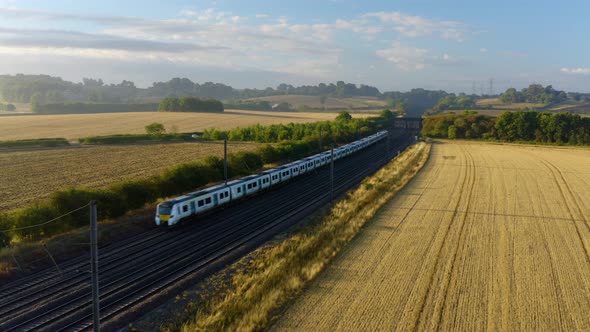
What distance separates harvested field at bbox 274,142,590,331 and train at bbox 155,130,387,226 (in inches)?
467

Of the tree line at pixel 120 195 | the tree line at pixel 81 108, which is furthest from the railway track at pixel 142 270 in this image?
the tree line at pixel 81 108

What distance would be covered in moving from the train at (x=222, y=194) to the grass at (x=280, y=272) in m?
7.45

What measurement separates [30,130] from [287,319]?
9858cm

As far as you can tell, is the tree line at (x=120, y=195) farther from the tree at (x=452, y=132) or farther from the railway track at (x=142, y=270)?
the tree at (x=452, y=132)

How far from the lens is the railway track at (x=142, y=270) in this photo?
1667cm

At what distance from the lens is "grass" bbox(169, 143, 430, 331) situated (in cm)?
1552

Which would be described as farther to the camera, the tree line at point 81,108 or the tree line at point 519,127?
the tree line at point 81,108

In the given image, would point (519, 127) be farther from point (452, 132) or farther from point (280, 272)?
point (280, 272)

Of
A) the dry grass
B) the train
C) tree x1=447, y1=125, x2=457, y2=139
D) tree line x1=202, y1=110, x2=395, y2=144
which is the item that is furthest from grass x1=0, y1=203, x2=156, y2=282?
tree x1=447, y1=125, x2=457, y2=139

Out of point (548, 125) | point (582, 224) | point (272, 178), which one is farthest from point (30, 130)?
point (548, 125)

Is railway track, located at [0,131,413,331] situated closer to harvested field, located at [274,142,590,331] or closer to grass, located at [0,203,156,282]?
grass, located at [0,203,156,282]

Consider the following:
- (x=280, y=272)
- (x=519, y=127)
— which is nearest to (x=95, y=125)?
(x=280, y=272)

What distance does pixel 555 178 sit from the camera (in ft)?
155

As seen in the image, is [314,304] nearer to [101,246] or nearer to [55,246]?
[101,246]
